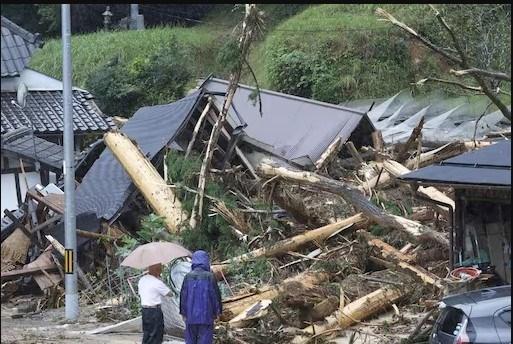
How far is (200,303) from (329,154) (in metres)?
9.90

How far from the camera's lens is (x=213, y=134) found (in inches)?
648

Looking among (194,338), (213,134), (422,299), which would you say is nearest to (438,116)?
(213,134)

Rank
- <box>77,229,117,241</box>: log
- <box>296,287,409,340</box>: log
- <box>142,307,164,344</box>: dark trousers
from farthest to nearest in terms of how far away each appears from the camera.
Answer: <box>77,229,117,241</box>: log, <box>296,287,409,340</box>: log, <box>142,307,164,344</box>: dark trousers

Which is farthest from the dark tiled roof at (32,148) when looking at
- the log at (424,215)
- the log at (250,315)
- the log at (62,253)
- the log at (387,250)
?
the log at (424,215)

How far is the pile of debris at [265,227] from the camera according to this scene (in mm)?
11695

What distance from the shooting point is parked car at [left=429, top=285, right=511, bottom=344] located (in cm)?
759

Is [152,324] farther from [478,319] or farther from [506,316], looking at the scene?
[506,316]

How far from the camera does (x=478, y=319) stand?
25.3ft

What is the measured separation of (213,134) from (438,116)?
436 inches

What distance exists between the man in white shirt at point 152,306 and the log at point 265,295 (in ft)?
6.39

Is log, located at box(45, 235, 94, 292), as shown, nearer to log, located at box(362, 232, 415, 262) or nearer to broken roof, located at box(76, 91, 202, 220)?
broken roof, located at box(76, 91, 202, 220)

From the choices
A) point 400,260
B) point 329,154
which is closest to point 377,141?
point 329,154

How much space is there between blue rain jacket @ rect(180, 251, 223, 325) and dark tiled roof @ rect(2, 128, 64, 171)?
2270mm

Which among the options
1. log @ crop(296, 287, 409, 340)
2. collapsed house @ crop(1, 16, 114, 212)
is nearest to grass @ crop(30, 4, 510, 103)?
collapsed house @ crop(1, 16, 114, 212)
